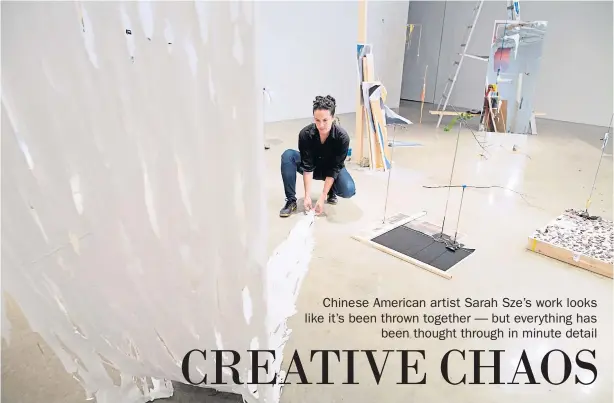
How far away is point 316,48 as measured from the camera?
19.9 feet

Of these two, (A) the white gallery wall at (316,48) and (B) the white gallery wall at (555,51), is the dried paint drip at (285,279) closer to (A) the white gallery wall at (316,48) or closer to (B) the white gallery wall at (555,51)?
(A) the white gallery wall at (316,48)

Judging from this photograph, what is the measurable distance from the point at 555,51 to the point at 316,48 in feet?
11.4

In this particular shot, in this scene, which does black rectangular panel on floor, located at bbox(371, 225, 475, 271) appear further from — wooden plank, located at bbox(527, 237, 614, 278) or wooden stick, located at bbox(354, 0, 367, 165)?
wooden stick, located at bbox(354, 0, 367, 165)

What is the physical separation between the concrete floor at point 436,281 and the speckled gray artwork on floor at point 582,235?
0.12 m

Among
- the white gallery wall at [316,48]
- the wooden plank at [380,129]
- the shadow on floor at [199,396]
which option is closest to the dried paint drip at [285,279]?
the shadow on floor at [199,396]

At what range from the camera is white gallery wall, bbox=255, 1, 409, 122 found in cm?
560

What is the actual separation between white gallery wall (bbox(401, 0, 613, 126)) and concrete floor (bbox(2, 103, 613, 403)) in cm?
250

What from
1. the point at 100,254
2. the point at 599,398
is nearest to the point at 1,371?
the point at 100,254

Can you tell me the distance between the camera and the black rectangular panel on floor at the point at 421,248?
226cm

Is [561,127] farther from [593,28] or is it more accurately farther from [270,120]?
[270,120]

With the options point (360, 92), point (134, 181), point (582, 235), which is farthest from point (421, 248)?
point (134, 181)

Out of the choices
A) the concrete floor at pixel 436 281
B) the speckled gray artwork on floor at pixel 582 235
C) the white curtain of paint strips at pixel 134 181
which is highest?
the white curtain of paint strips at pixel 134 181

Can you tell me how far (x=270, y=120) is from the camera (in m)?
5.83

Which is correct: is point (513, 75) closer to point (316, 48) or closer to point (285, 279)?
point (316, 48)
